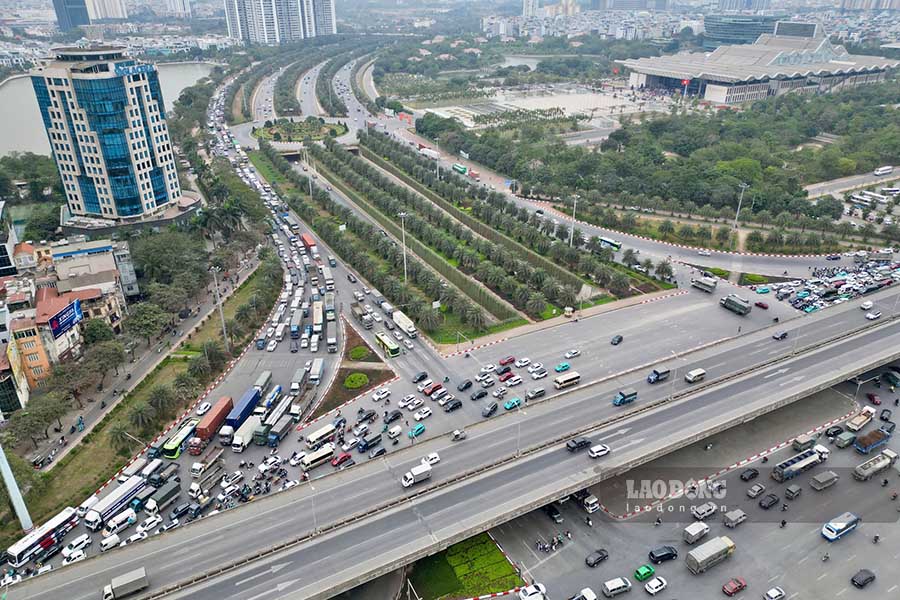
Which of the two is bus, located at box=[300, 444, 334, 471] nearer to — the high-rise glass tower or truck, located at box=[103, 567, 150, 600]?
truck, located at box=[103, 567, 150, 600]

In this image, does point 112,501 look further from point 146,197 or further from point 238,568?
point 146,197

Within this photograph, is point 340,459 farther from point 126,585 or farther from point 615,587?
point 615,587

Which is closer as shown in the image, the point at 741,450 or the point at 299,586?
the point at 299,586

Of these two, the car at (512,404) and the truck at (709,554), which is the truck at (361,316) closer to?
the car at (512,404)

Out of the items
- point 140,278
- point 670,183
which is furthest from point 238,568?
point 670,183

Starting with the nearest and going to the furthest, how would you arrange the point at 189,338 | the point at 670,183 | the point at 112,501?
the point at 112,501
the point at 189,338
the point at 670,183

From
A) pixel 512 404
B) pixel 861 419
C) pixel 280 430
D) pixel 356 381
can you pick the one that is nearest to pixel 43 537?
pixel 280 430
